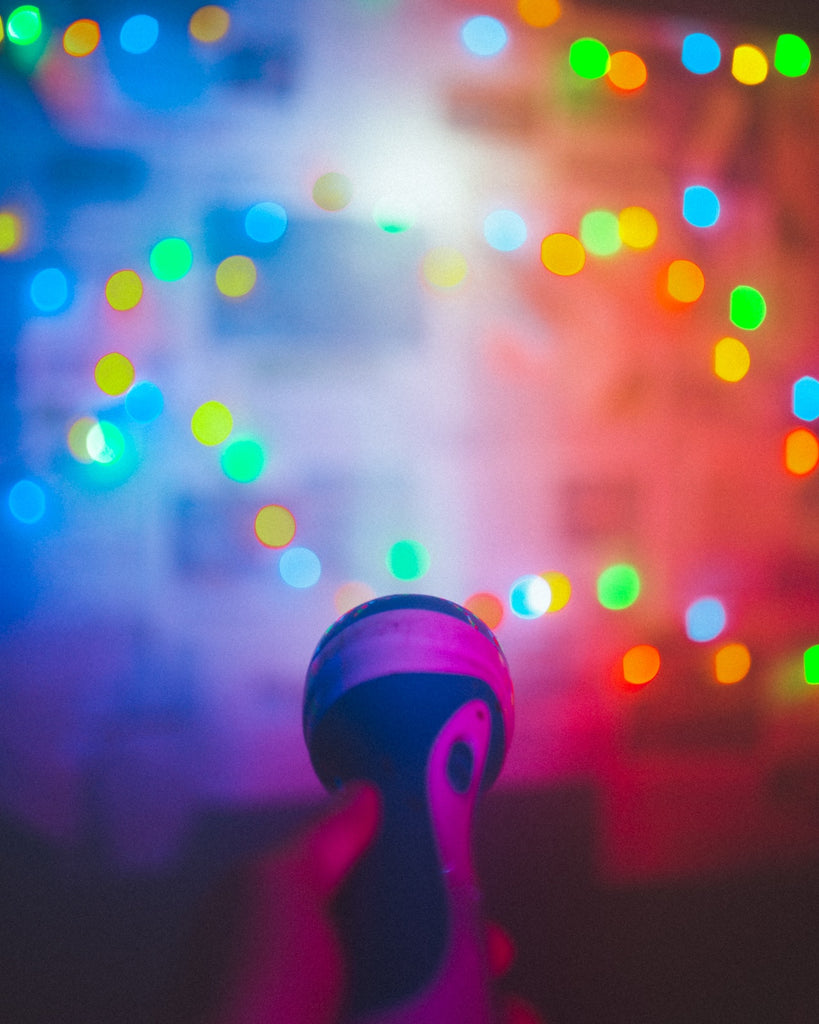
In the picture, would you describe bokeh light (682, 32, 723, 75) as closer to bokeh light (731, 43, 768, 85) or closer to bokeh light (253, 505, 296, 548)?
bokeh light (731, 43, 768, 85)

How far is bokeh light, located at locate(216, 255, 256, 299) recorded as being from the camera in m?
0.83

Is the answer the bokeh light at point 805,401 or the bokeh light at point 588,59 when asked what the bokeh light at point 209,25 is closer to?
the bokeh light at point 588,59

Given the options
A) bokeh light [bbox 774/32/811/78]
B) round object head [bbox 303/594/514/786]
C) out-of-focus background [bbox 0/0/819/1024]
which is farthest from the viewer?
bokeh light [bbox 774/32/811/78]

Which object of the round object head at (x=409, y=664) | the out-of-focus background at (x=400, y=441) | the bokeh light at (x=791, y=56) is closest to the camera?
the round object head at (x=409, y=664)

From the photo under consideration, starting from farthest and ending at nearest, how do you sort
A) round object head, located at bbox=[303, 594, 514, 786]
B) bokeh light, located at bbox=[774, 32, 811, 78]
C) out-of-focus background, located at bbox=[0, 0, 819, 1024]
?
1. bokeh light, located at bbox=[774, 32, 811, 78]
2. out-of-focus background, located at bbox=[0, 0, 819, 1024]
3. round object head, located at bbox=[303, 594, 514, 786]

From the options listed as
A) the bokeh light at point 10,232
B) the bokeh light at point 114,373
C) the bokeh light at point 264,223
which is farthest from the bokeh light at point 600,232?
the bokeh light at point 10,232

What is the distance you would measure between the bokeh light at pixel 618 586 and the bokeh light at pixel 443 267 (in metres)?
0.43

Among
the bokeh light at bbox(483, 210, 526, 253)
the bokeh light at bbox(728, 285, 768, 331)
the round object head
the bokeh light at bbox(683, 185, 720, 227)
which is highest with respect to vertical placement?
the bokeh light at bbox(683, 185, 720, 227)

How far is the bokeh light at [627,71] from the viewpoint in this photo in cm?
89

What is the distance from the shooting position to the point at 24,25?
33.2 inches

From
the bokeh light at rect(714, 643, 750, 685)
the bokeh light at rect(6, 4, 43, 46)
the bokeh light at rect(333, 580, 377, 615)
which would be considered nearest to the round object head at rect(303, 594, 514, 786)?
the bokeh light at rect(333, 580, 377, 615)

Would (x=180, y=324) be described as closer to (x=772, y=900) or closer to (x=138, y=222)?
(x=138, y=222)

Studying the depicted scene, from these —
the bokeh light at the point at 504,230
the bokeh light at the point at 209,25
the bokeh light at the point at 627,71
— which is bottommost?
the bokeh light at the point at 504,230

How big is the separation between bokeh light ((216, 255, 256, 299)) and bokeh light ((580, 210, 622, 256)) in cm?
44
